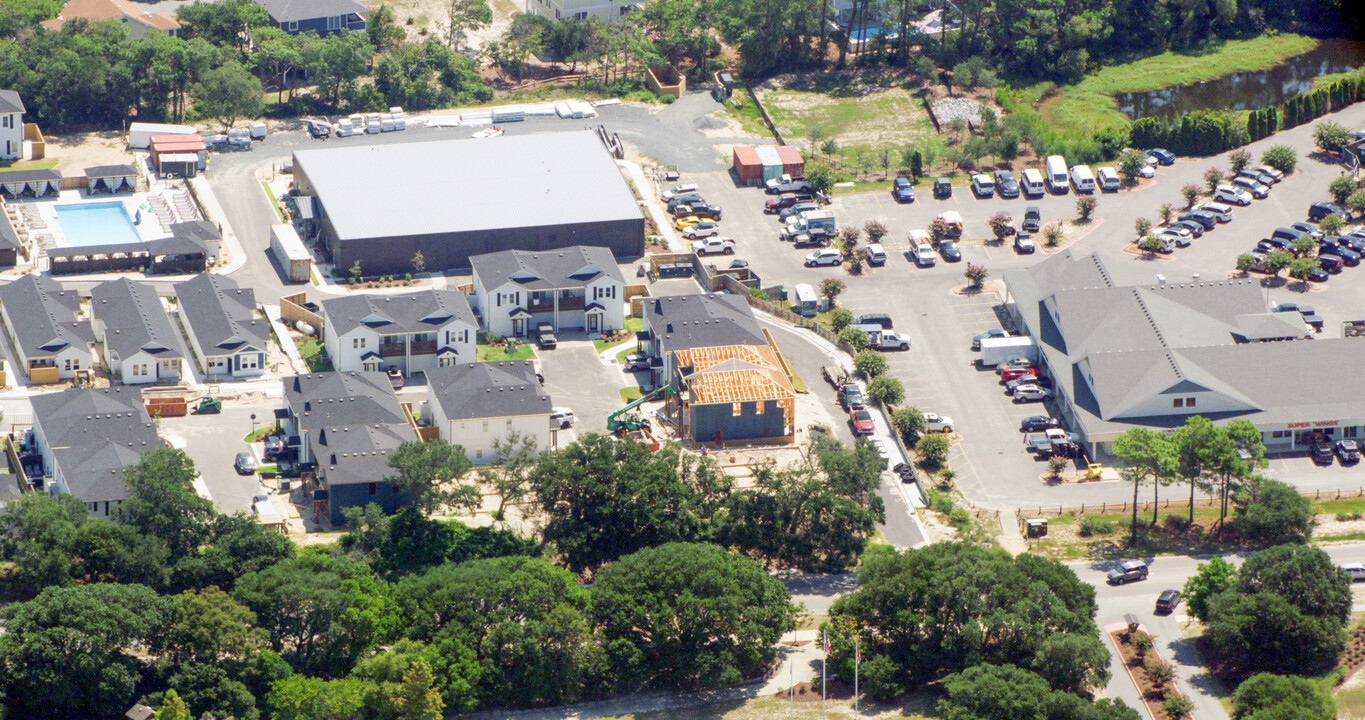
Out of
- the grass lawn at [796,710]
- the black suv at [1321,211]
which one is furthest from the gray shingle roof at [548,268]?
the black suv at [1321,211]

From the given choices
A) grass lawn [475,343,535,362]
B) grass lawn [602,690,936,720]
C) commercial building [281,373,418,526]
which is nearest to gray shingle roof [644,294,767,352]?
grass lawn [475,343,535,362]

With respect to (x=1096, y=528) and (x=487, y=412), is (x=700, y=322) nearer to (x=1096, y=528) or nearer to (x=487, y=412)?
(x=487, y=412)

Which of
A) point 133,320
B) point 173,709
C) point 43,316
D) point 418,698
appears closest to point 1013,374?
point 418,698

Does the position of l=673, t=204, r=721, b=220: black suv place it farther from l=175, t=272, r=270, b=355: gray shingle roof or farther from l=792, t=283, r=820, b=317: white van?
l=175, t=272, r=270, b=355: gray shingle roof

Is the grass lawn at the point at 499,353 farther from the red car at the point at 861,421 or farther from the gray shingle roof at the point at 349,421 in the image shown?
the red car at the point at 861,421

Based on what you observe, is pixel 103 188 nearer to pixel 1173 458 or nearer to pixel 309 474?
pixel 309 474
